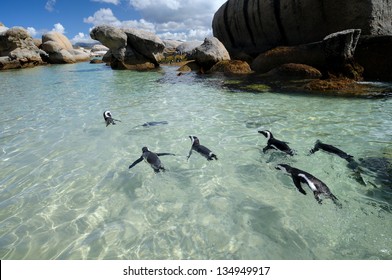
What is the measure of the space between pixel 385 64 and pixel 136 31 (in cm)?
1919

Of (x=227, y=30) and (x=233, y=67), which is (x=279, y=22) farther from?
(x=227, y=30)

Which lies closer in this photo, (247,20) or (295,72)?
(295,72)

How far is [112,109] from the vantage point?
33.7ft

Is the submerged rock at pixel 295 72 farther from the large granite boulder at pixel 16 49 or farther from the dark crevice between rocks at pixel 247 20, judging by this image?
the large granite boulder at pixel 16 49

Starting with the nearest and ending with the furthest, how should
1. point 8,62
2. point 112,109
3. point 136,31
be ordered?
1. point 112,109
2. point 136,31
3. point 8,62

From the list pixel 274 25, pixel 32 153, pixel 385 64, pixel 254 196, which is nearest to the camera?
pixel 254 196

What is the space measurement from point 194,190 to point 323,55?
11787 mm

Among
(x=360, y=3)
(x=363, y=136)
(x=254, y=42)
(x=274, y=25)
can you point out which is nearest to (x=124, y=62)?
(x=254, y=42)

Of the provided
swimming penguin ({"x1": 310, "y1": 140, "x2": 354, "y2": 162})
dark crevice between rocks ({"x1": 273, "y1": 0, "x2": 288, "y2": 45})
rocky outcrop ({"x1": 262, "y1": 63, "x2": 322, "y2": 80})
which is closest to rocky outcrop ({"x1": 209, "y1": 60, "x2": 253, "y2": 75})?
dark crevice between rocks ({"x1": 273, "y1": 0, "x2": 288, "y2": 45})

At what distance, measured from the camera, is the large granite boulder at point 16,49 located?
3154 centimetres

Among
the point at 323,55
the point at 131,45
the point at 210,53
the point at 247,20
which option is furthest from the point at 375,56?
the point at 131,45

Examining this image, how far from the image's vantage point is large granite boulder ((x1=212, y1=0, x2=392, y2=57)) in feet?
41.3

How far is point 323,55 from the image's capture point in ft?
44.2
